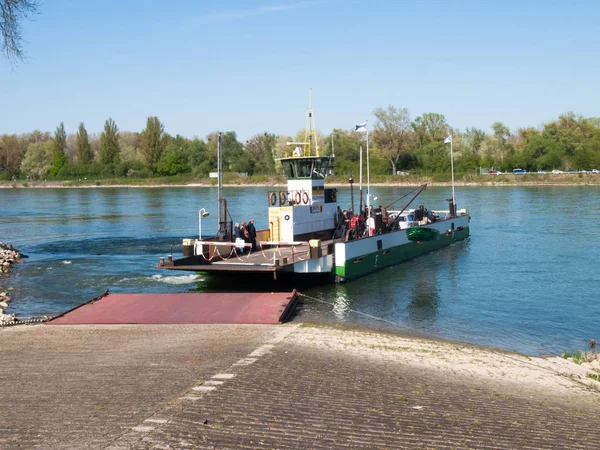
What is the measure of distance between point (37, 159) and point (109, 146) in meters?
20.6

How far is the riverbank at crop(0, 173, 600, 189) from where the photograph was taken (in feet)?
360

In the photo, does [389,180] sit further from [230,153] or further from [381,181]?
[230,153]

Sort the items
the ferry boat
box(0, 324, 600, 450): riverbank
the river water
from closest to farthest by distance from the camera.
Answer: box(0, 324, 600, 450): riverbank → the river water → the ferry boat

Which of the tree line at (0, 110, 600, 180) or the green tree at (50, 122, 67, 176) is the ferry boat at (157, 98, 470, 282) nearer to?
the tree line at (0, 110, 600, 180)

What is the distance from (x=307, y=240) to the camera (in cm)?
2755

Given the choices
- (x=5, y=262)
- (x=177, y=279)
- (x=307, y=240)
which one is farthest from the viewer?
(x=5, y=262)

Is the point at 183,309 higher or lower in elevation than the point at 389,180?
lower

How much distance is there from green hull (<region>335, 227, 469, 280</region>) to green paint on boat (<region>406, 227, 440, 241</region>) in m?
0.34

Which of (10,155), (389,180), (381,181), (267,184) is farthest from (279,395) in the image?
(10,155)

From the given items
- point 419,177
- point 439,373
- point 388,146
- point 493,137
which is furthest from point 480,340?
point 493,137


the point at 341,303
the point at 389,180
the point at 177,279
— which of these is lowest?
the point at 341,303

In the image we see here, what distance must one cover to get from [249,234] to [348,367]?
14608mm

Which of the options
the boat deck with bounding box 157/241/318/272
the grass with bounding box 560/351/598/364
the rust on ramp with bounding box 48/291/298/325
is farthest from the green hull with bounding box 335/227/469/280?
the grass with bounding box 560/351/598/364

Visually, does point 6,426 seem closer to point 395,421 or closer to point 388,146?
point 395,421
